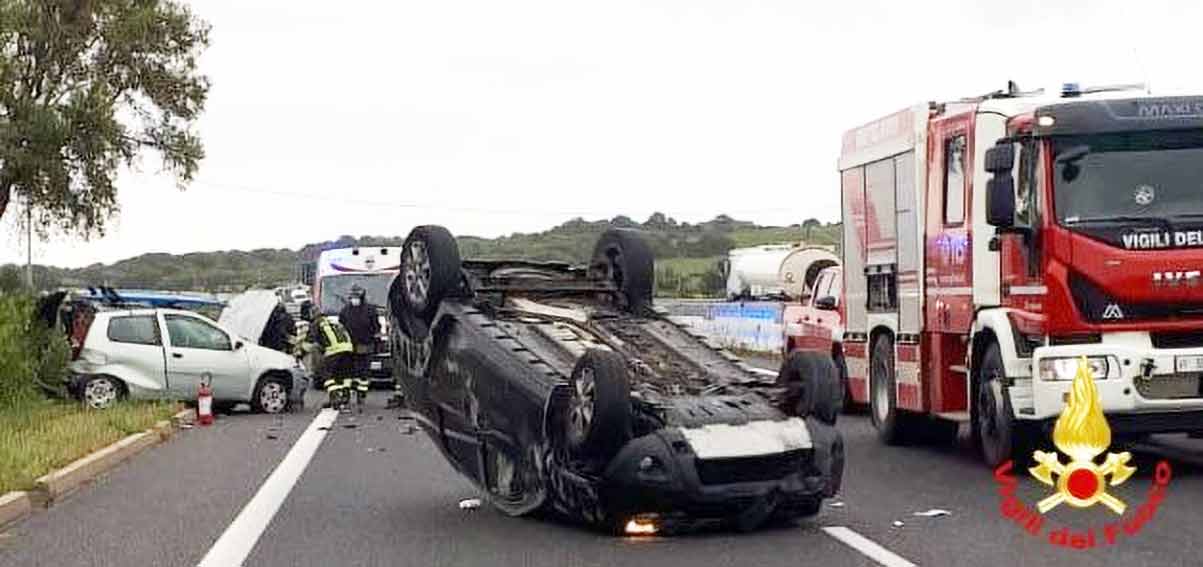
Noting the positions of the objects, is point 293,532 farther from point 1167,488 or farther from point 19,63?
point 19,63

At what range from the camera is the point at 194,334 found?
77.3 ft

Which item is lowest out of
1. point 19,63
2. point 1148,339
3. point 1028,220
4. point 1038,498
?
point 1038,498

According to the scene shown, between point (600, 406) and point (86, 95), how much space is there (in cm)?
2922

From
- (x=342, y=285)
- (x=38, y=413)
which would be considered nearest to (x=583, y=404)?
(x=38, y=413)

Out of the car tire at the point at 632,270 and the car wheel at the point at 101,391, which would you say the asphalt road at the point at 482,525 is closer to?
the car tire at the point at 632,270

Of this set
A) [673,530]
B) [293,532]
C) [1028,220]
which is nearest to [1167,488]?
[1028,220]

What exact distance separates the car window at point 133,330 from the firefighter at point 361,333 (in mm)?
Result: 2776

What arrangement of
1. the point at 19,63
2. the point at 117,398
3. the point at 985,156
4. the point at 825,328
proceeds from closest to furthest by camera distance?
1. the point at 985,156
2. the point at 825,328
3. the point at 117,398
4. the point at 19,63

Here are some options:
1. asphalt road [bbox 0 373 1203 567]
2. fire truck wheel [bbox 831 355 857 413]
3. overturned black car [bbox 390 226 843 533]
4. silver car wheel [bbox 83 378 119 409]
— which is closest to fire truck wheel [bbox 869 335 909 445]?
asphalt road [bbox 0 373 1203 567]

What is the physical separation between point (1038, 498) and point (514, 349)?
4.04 metres

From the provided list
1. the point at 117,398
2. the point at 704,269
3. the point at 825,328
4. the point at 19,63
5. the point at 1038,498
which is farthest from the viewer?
the point at 704,269

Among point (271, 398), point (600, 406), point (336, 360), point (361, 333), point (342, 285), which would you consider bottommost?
point (271, 398)

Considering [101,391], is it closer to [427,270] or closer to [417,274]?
[417,274]

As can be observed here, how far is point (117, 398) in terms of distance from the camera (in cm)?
2264
